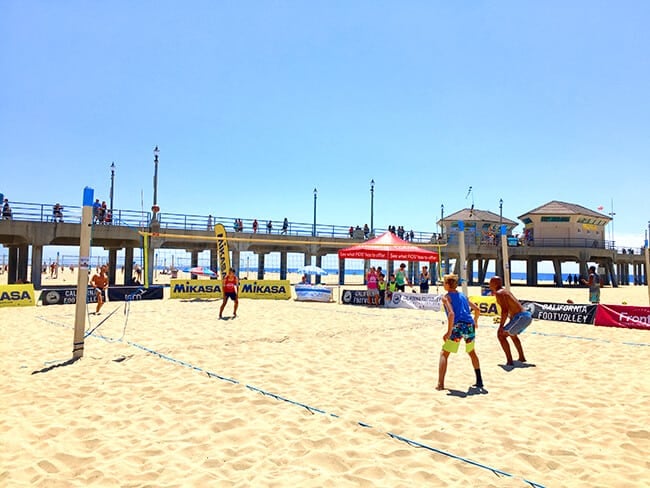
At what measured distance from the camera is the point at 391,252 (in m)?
16.5

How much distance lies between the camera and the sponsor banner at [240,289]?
57.3ft

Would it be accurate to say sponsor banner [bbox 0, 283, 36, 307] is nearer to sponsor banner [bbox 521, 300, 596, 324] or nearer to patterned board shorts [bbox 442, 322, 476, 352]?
patterned board shorts [bbox 442, 322, 476, 352]

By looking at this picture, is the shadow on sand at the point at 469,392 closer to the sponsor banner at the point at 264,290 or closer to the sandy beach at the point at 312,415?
the sandy beach at the point at 312,415

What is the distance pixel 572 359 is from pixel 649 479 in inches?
164

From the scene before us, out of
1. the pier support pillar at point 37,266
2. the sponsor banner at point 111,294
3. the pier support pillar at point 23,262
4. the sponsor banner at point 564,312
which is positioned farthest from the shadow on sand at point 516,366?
the pier support pillar at point 23,262

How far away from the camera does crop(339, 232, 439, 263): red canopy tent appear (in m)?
16.4

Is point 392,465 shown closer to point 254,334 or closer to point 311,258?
point 254,334

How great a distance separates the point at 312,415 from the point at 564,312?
32.7ft

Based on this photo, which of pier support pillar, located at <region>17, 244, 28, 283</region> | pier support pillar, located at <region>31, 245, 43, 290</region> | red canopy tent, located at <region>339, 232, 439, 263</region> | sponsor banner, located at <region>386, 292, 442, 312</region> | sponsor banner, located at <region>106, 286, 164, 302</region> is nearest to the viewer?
sponsor banner, located at <region>386, 292, 442, 312</region>

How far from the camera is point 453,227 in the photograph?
39156mm

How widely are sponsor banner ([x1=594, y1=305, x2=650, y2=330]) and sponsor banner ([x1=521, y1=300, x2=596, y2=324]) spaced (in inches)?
7.8

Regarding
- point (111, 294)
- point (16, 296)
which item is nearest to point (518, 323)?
point (111, 294)

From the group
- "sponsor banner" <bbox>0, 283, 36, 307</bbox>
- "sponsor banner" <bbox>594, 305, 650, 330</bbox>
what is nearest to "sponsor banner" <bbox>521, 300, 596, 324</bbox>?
"sponsor banner" <bbox>594, 305, 650, 330</bbox>

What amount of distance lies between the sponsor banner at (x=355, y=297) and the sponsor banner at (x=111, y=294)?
7.43 m
